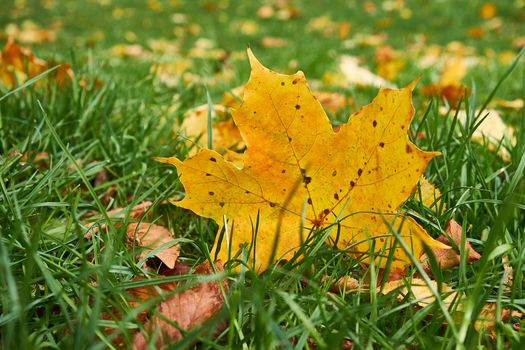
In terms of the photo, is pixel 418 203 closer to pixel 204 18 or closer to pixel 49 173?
pixel 49 173

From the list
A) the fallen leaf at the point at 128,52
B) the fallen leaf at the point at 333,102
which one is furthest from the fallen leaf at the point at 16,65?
the fallen leaf at the point at 128,52

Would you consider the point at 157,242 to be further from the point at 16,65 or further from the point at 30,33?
the point at 30,33

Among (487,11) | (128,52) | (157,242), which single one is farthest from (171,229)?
(487,11)

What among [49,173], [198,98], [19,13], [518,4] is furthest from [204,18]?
[49,173]

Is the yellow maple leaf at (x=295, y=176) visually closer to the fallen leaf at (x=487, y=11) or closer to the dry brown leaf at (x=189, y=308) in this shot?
the dry brown leaf at (x=189, y=308)

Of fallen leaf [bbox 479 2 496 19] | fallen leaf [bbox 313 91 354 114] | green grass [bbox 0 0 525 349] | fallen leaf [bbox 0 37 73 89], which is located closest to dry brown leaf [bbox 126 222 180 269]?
green grass [bbox 0 0 525 349]
